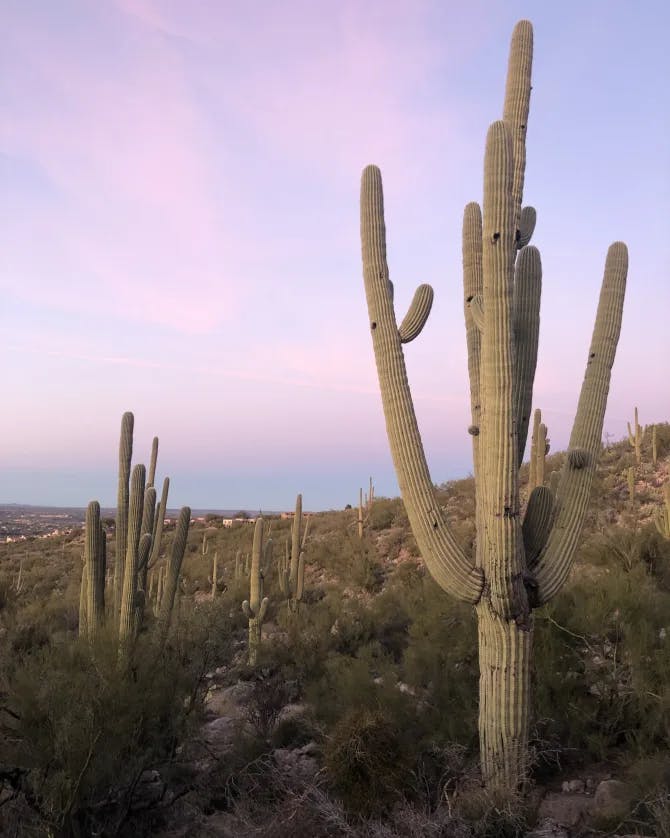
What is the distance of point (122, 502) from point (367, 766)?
5623mm

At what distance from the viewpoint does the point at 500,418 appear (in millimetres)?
5215

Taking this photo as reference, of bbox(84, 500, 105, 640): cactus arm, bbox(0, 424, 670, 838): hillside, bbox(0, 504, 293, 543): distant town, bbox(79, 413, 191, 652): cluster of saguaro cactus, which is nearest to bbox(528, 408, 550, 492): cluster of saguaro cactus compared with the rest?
bbox(0, 424, 670, 838): hillside

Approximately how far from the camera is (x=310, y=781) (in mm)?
5199

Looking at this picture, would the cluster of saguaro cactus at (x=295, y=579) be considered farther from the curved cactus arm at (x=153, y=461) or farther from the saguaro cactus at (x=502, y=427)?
the saguaro cactus at (x=502, y=427)

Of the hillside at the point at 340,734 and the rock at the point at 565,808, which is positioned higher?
the hillside at the point at 340,734

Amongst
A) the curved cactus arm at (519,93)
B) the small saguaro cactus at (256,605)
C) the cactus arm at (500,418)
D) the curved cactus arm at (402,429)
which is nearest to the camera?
the cactus arm at (500,418)

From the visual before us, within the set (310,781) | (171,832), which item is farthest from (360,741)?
(171,832)

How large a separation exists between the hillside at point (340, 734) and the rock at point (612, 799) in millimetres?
16

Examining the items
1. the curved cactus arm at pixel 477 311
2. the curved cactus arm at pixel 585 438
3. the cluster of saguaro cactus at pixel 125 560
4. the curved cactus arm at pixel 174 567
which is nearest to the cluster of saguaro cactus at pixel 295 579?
the curved cactus arm at pixel 174 567

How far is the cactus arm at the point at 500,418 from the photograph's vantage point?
5148 mm

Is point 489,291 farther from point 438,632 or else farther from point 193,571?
point 193,571

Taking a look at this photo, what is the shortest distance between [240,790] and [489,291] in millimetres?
4719

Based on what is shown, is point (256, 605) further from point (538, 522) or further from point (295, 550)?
point (538, 522)

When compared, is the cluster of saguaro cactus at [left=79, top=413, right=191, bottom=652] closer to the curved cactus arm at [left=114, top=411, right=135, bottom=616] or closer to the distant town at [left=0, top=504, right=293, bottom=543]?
the curved cactus arm at [left=114, top=411, right=135, bottom=616]
